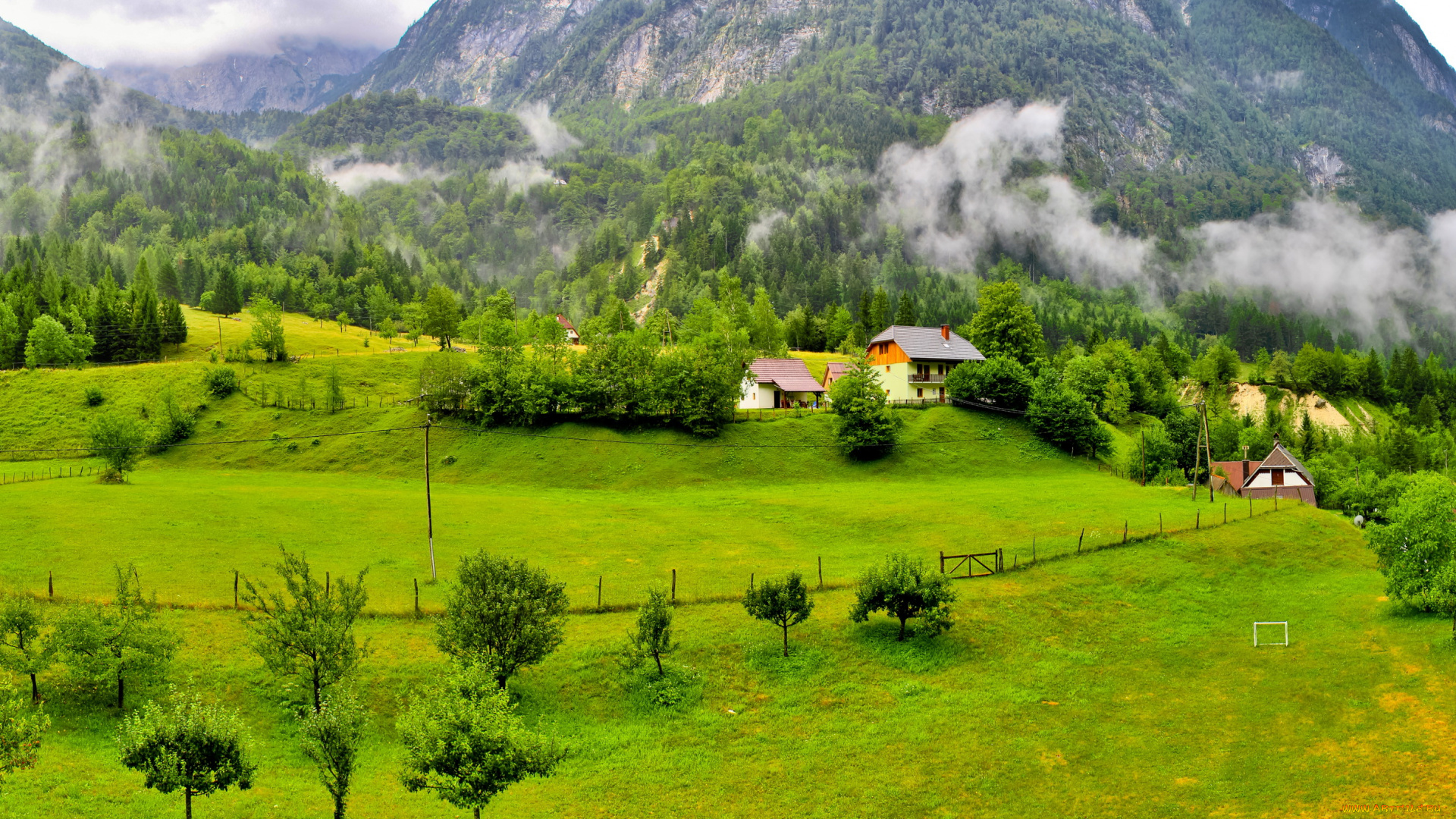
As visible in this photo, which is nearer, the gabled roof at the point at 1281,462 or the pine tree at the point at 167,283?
the gabled roof at the point at 1281,462

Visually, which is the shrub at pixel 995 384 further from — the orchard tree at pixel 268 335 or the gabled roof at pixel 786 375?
the orchard tree at pixel 268 335

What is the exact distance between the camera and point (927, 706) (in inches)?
1454

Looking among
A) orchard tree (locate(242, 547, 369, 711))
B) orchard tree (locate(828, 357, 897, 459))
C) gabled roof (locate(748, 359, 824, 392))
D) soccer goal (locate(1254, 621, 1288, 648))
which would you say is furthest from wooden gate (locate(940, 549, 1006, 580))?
gabled roof (locate(748, 359, 824, 392))

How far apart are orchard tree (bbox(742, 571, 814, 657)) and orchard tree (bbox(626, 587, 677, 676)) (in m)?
4.93

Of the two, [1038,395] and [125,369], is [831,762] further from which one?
[125,369]

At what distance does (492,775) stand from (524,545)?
33.5 metres

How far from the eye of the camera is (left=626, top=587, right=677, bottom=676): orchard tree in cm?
3834

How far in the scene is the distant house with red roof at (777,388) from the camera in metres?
114

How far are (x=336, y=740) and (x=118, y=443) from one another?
69.3 metres

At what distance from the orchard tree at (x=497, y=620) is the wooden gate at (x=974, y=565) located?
84.1ft

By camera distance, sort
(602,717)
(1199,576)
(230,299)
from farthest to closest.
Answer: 1. (230,299)
2. (1199,576)
3. (602,717)

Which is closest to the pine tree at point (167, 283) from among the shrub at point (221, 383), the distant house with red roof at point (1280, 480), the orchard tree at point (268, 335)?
the orchard tree at point (268, 335)

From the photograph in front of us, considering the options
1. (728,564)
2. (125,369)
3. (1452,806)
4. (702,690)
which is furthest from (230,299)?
(1452,806)

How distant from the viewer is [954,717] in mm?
35938
